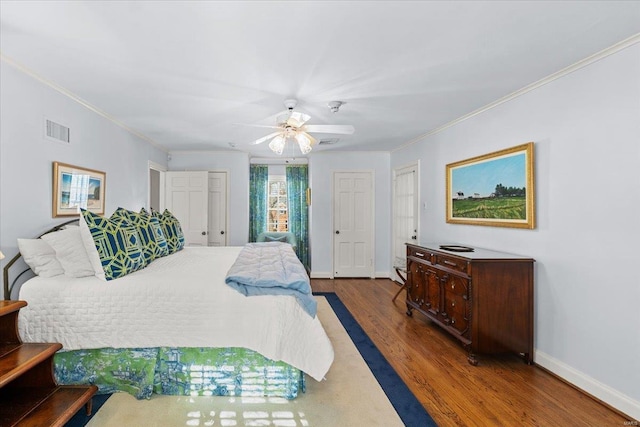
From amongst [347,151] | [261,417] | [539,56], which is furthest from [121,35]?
[347,151]

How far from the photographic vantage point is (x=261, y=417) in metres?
1.95

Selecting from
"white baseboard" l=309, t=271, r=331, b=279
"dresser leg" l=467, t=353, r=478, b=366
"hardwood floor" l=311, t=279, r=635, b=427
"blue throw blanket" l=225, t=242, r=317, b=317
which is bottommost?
"hardwood floor" l=311, t=279, r=635, b=427

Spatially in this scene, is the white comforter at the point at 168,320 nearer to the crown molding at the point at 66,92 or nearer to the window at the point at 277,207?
the crown molding at the point at 66,92

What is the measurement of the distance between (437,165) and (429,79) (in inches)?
73.5

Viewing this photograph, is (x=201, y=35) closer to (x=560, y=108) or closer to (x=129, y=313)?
(x=129, y=313)

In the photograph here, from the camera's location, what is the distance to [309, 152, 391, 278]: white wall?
19.1 feet

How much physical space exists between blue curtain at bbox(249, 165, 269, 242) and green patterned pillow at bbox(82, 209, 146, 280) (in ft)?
13.0

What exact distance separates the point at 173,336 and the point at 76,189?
77.6 inches

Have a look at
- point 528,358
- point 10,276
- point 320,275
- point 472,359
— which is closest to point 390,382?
point 472,359

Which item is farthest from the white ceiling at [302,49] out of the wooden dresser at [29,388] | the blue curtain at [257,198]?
the blue curtain at [257,198]

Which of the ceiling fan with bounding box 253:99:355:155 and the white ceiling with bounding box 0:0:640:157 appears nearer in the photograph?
the white ceiling with bounding box 0:0:640:157

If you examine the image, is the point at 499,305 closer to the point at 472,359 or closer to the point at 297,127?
the point at 472,359

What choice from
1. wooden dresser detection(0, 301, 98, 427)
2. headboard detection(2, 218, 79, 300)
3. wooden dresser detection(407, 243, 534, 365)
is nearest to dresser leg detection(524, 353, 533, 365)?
wooden dresser detection(407, 243, 534, 365)

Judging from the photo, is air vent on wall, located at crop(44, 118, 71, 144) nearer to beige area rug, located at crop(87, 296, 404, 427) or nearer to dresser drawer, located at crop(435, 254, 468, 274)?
beige area rug, located at crop(87, 296, 404, 427)
